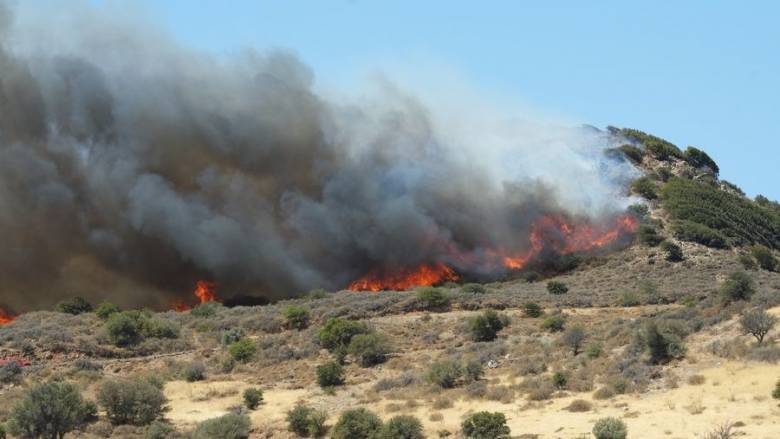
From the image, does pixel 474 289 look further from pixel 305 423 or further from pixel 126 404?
pixel 126 404

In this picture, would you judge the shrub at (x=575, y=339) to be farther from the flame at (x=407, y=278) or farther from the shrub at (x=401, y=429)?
the flame at (x=407, y=278)

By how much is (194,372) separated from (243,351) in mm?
4089

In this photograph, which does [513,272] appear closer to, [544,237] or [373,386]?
[544,237]

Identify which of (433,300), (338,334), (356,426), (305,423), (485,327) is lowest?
(356,426)

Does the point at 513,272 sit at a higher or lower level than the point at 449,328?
higher

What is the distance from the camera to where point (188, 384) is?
4250 centimetres

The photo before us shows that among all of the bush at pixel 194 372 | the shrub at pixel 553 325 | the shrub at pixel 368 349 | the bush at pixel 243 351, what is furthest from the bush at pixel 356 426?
the shrub at pixel 553 325

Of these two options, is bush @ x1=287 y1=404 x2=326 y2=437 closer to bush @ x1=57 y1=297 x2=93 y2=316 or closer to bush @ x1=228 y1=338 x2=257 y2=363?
bush @ x1=228 y1=338 x2=257 y2=363

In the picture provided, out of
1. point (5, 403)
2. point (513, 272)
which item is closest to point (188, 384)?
point (5, 403)

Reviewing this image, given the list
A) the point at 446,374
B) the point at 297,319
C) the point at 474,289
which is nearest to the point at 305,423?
the point at 446,374

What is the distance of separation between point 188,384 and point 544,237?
179 ft

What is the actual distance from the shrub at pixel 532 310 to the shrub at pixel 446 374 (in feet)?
53.1

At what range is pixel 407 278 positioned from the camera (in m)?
83.2

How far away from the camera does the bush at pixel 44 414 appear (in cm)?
3291
